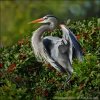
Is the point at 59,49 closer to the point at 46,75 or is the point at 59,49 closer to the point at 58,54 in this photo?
the point at 58,54

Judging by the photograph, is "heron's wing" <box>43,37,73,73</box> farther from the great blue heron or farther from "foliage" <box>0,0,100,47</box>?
"foliage" <box>0,0,100,47</box>

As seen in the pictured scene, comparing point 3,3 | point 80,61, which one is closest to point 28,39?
point 80,61

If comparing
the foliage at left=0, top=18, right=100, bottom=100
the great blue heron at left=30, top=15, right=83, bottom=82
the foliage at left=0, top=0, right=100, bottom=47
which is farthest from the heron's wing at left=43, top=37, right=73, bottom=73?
the foliage at left=0, top=0, right=100, bottom=47

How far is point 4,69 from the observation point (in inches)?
561

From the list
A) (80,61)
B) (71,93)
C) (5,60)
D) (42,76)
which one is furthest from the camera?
(5,60)

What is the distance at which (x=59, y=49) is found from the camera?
12930 mm

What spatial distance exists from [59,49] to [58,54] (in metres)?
0.09

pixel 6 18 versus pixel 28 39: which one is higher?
pixel 28 39

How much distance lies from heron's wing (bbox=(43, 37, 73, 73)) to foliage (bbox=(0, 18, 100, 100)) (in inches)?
7.3

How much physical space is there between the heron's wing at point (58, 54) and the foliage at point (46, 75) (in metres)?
0.18

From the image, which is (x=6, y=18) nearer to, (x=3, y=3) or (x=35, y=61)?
(x=3, y=3)

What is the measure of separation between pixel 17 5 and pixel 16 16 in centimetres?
106

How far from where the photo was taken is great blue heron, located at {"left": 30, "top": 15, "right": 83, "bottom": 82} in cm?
1282

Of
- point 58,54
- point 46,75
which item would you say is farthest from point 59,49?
point 46,75
